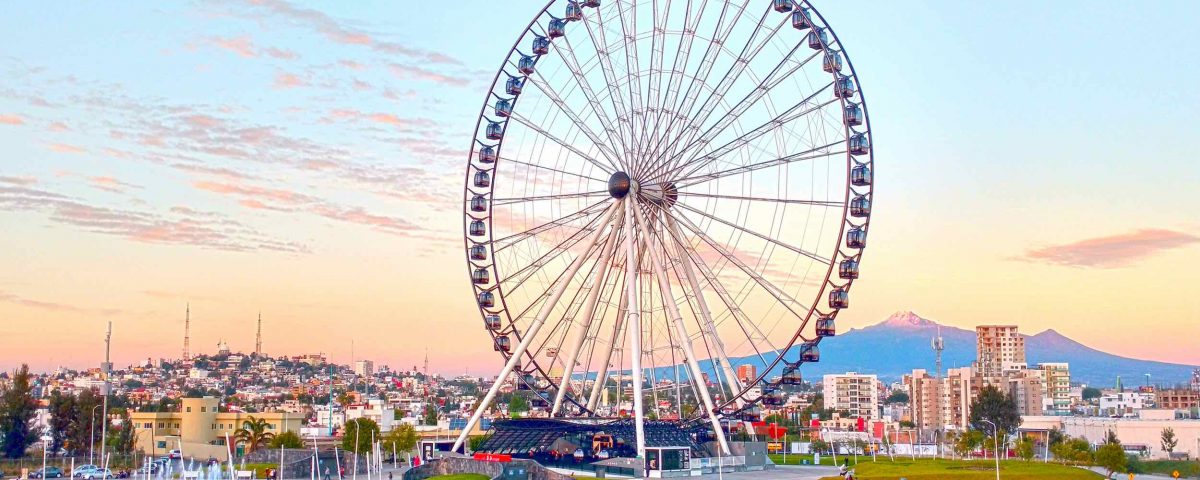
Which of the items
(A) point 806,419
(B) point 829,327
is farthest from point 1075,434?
(B) point 829,327

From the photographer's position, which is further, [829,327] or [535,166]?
[535,166]

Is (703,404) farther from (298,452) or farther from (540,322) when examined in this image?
(298,452)

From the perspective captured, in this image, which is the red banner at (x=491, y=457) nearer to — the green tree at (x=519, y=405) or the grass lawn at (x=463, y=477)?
the grass lawn at (x=463, y=477)

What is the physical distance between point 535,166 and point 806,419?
121645 millimetres

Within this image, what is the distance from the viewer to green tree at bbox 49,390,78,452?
102750 millimetres

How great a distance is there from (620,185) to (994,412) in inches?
3065

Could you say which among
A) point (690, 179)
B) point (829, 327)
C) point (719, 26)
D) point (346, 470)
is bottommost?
point (346, 470)

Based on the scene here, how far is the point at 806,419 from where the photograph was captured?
7456 inches

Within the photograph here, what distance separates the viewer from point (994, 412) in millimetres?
136750

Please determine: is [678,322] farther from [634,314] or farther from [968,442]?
[968,442]

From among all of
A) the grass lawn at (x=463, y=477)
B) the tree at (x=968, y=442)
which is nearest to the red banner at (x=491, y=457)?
the grass lawn at (x=463, y=477)

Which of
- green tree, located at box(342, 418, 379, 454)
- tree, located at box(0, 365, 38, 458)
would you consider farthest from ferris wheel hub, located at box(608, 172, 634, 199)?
tree, located at box(0, 365, 38, 458)

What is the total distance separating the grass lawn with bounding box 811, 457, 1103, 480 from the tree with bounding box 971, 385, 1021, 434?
5560 centimetres

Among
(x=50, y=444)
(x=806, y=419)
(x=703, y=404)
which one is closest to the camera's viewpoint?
(x=703, y=404)
